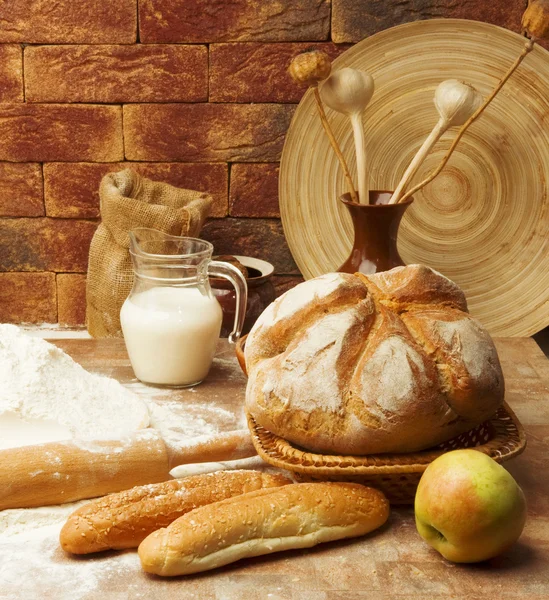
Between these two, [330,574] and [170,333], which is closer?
[330,574]

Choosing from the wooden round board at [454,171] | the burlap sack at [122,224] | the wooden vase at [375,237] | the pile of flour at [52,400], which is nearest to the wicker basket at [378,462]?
the pile of flour at [52,400]

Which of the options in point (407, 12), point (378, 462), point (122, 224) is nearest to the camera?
point (378, 462)

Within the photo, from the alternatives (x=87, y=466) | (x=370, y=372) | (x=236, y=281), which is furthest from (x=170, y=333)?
(x=370, y=372)

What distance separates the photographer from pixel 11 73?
88.7 inches

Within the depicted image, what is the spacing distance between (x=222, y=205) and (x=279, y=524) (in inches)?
55.8

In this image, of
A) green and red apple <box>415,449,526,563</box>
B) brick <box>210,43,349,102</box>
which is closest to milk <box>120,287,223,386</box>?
green and red apple <box>415,449,526,563</box>

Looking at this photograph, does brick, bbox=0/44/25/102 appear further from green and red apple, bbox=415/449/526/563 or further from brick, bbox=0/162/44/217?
green and red apple, bbox=415/449/526/563

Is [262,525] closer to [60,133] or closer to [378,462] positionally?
[378,462]

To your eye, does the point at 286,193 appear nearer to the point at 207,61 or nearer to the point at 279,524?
the point at 207,61

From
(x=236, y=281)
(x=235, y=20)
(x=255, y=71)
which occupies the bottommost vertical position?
(x=236, y=281)

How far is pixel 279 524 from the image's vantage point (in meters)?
1.02

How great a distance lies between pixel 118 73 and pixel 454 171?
905 millimetres

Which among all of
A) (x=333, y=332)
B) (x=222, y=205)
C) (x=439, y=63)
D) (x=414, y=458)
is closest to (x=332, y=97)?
(x=439, y=63)

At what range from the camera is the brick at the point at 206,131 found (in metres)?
2.26
